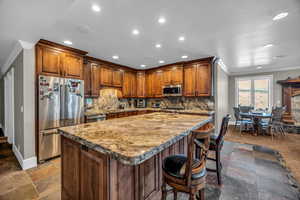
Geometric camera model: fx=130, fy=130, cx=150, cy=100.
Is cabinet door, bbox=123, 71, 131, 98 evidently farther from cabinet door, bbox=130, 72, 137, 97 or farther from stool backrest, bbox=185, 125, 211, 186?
stool backrest, bbox=185, 125, 211, 186

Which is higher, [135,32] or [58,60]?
[135,32]

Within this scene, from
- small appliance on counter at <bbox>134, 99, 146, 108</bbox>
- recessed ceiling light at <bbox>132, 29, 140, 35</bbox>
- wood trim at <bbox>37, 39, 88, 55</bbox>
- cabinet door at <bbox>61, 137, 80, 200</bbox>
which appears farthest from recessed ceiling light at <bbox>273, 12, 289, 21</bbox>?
small appliance on counter at <bbox>134, 99, 146, 108</bbox>

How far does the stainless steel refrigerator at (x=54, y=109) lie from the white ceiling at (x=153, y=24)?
0.90 metres

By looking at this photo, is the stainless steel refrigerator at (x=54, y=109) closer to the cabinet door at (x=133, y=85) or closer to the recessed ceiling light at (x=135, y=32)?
the recessed ceiling light at (x=135, y=32)

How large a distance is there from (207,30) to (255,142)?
12.2 ft

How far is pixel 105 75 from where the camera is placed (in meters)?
4.51

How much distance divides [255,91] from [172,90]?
4.57 meters

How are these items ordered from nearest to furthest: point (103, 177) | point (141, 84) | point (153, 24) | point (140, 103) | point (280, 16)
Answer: point (103, 177), point (280, 16), point (153, 24), point (141, 84), point (140, 103)

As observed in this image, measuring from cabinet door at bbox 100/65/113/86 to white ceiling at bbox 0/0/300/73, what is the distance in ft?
3.27

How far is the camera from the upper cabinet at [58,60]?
2.73m

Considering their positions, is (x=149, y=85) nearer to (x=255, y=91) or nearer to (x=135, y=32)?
(x=135, y=32)

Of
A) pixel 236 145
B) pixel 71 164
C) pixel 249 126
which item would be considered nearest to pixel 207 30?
pixel 71 164

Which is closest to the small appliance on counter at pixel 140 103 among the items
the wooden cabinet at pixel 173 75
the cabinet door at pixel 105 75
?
the wooden cabinet at pixel 173 75

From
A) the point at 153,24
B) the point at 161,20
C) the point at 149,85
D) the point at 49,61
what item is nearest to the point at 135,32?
the point at 153,24
